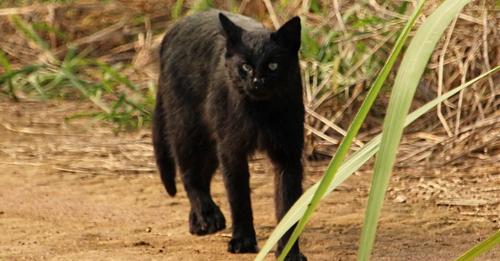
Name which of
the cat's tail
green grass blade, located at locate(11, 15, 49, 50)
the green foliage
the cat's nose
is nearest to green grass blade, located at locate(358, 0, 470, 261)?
the cat's nose

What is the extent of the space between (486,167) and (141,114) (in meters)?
2.23

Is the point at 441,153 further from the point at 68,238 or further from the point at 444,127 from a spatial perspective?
the point at 68,238

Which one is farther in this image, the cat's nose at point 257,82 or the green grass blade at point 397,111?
the cat's nose at point 257,82

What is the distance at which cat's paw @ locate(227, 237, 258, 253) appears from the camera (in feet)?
13.5

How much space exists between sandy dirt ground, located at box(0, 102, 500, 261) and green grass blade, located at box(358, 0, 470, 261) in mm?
2597

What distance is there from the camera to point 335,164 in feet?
5.08

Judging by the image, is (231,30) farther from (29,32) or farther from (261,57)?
(29,32)

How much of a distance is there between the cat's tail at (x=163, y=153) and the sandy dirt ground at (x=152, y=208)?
0.15 m

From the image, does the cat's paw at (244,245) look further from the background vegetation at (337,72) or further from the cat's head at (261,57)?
the background vegetation at (337,72)

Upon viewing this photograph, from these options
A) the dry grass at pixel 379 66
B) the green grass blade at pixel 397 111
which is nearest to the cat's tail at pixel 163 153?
the dry grass at pixel 379 66

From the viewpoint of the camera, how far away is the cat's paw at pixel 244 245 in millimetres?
4109

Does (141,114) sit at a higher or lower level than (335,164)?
lower

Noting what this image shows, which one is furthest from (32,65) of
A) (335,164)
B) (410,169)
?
(335,164)

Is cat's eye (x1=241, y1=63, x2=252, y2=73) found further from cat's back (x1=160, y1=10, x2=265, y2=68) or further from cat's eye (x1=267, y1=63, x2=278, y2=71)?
cat's back (x1=160, y1=10, x2=265, y2=68)
